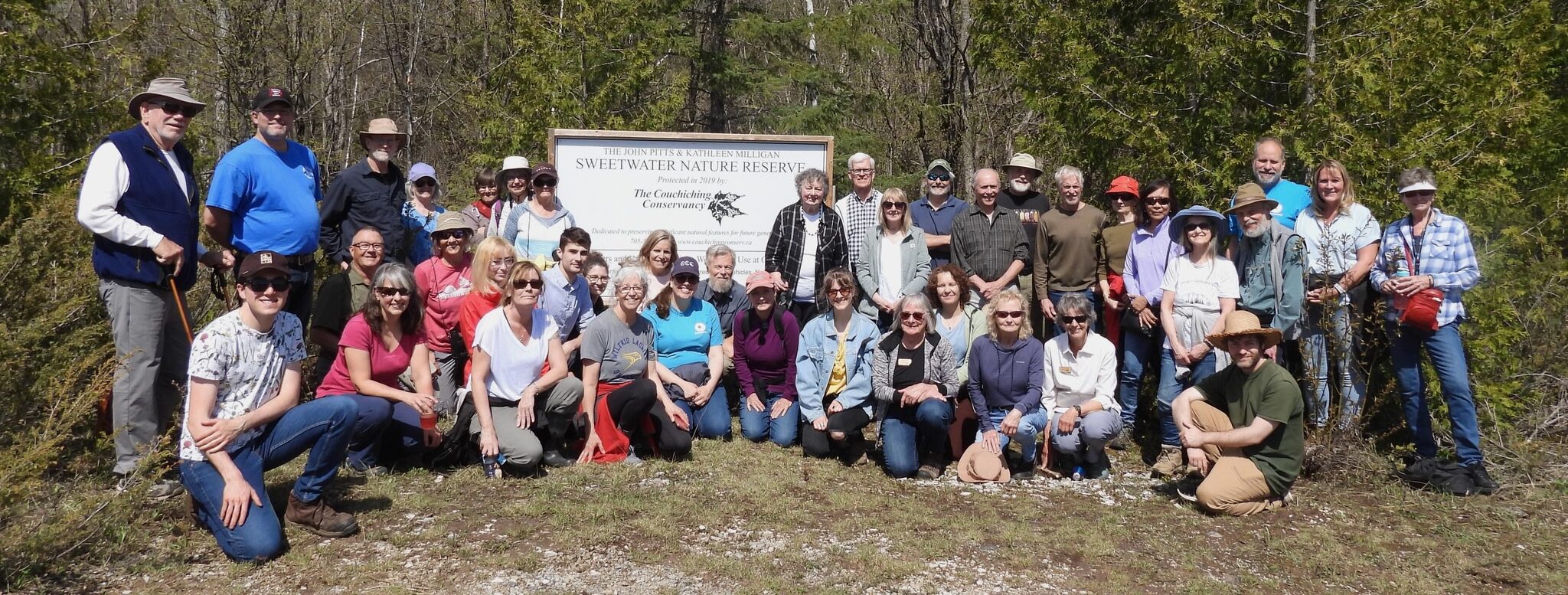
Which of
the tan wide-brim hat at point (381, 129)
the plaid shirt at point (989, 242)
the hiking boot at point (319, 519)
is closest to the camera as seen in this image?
the hiking boot at point (319, 519)

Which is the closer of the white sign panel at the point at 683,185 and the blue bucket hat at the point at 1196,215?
the blue bucket hat at the point at 1196,215

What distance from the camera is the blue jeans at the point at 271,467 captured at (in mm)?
4324

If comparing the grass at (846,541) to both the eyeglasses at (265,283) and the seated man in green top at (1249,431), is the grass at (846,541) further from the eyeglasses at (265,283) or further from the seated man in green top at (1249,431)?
the eyeglasses at (265,283)

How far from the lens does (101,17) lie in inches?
417

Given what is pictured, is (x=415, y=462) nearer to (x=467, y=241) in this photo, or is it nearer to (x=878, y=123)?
(x=467, y=241)

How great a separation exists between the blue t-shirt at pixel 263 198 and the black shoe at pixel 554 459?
70.5 inches

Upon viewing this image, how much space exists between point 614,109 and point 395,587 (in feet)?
33.8

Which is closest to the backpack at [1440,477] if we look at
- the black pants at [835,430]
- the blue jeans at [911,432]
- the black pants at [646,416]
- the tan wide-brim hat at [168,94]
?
the blue jeans at [911,432]

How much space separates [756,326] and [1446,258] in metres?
4.12

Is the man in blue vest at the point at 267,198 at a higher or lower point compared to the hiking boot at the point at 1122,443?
higher

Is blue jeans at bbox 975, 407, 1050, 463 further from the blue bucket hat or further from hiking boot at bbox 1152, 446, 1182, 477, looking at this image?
the blue bucket hat

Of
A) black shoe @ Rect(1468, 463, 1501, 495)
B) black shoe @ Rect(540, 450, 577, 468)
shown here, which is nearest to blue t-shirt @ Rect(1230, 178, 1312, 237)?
black shoe @ Rect(1468, 463, 1501, 495)

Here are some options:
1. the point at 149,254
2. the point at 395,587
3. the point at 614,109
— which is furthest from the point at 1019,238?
the point at 614,109

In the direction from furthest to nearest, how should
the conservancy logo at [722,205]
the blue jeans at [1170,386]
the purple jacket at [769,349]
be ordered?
the conservancy logo at [722,205], the purple jacket at [769,349], the blue jeans at [1170,386]
